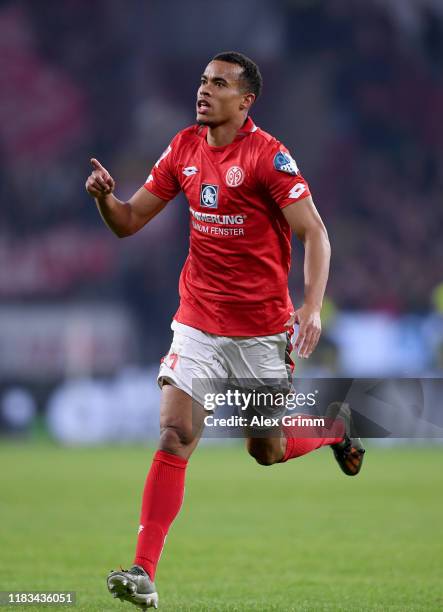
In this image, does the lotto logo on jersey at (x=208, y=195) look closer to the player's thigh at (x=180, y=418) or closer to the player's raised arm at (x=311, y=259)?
the player's raised arm at (x=311, y=259)

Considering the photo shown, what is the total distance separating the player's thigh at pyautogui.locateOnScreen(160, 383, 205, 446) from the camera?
5277mm

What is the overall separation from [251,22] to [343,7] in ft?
8.89

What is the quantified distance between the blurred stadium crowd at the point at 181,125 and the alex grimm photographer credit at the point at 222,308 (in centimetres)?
7

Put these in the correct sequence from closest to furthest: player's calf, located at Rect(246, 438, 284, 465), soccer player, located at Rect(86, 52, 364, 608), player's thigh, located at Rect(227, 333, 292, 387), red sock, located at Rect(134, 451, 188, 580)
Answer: red sock, located at Rect(134, 451, 188, 580) < soccer player, located at Rect(86, 52, 364, 608) < player's thigh, located at Rect(227, 333, 292, 387) < player's calf, located at Rect(246, 438, 284, 465)

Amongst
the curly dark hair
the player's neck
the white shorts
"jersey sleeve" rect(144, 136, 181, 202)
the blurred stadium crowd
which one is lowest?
the white shorts

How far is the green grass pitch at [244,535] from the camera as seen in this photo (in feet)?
19.7

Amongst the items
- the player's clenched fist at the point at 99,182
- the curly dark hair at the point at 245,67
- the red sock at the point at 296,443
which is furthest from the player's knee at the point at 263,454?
the curly dark hair at the point at 245,67

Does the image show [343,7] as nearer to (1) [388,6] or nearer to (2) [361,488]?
(1) [388,6]

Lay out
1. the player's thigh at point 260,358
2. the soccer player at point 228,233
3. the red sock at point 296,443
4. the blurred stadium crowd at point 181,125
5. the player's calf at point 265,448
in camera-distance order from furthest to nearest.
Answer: the blurred stadium crowd at point 181,125
the red sock at point 296,443
the player's calf at point 265,448
the player's thigh at point 260,358
the soccer player at point 228,233

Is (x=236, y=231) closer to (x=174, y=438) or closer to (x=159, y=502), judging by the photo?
(x=174, y=438)

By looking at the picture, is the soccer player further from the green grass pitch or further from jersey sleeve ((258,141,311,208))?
the green grass pitch

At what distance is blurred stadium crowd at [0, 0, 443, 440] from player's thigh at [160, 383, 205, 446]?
22.9m

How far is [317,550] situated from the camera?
789 centimetres

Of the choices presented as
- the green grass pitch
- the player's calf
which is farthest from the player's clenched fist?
the green grass pitch
